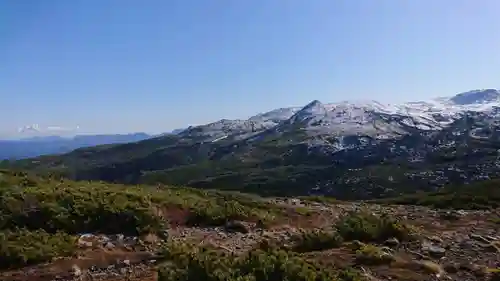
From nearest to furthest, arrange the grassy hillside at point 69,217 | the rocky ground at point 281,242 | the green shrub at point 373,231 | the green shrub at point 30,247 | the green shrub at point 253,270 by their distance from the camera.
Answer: the green shrub at point 253,270 → the rocky ground at point 281,242 → the green shrub at point 30,247 → the grassy hillside at point 69,217 → the green shrub at point 373,231

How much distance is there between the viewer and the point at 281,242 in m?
16.4

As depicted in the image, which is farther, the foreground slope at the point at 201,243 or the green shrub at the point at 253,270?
the foreground slope at the point at 201,243

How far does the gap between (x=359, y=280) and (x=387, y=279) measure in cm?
226

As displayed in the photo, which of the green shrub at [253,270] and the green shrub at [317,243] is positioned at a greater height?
the green shrub at [253,270]

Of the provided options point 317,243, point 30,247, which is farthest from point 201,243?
point 30,247

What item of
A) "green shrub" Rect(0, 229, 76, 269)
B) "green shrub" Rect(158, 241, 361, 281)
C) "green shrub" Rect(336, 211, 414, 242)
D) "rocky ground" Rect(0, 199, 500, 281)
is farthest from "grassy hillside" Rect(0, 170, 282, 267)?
"green shrub" Rect(158, 241, 361, 281)

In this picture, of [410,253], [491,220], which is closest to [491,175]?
[491,220]

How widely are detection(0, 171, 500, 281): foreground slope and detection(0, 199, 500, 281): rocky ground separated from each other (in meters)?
0.03

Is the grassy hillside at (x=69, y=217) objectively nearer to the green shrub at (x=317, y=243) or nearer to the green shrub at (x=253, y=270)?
the green shrub at (x=317, y=243)

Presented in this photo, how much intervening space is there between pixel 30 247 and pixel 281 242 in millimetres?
8051

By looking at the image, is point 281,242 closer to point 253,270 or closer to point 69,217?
point 253,270

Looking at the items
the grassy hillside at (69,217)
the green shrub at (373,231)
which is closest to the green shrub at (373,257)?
the green shrub at (373,231)

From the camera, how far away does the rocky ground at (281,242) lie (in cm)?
1215

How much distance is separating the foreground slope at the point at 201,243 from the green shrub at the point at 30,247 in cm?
3
